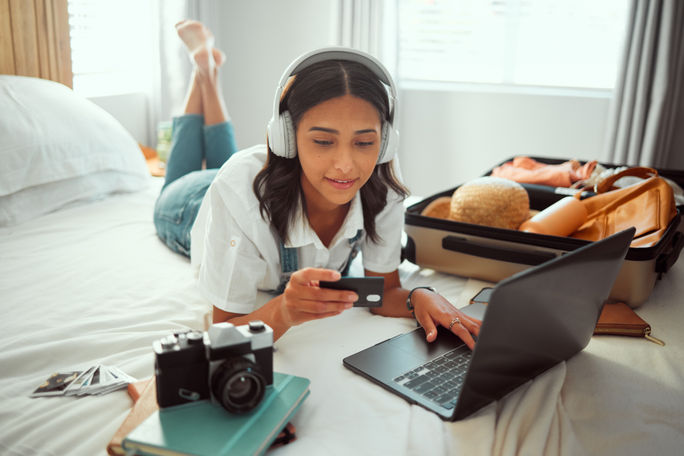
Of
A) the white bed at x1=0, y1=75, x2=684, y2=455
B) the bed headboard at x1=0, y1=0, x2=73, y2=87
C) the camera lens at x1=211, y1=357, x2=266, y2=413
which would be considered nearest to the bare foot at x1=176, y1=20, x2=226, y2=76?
the bed headboard at x1=0, y1=0, x2=73, y2=87

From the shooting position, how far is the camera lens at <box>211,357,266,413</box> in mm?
667

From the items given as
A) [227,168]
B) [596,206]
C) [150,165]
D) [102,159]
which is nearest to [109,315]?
[227,168]

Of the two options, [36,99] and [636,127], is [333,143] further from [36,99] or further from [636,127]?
[636,127]

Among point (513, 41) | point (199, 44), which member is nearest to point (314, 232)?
point (199, 44)

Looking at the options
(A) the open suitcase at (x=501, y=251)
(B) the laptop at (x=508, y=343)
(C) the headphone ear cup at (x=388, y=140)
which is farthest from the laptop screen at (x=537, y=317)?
(C) the headphone ear cup at (x=388, y=140)

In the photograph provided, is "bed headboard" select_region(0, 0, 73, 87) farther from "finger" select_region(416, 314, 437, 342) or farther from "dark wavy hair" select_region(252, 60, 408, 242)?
"finger" select_region(416, 314, 437, 342)

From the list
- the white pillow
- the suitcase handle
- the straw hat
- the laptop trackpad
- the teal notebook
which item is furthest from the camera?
the white pillow

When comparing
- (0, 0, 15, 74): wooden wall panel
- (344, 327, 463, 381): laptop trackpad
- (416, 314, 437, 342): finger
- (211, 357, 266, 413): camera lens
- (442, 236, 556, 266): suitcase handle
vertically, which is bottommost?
(344, 327, 463, 381): laptop trackpad

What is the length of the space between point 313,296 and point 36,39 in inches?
67.0

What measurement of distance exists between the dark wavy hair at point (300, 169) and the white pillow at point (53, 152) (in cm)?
90

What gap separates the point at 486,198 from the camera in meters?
1.42

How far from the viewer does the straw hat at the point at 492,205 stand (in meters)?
1.41

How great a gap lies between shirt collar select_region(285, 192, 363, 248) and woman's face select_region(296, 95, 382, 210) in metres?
0.10

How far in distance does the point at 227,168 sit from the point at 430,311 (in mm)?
493
